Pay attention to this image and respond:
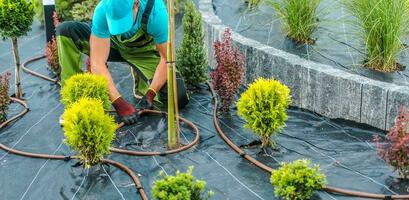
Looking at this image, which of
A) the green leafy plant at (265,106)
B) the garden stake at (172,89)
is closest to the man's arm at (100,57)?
the garden stake at (172,89)

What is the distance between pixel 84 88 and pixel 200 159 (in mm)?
1003

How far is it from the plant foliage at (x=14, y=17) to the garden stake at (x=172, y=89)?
172 centimetres

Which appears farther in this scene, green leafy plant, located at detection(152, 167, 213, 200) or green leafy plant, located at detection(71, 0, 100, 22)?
green leafy plant, located at detection(71, 0, 100, 22)

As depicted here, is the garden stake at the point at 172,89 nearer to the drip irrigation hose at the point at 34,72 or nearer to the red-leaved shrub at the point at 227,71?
the red-leaved shrub at the point at 227,71

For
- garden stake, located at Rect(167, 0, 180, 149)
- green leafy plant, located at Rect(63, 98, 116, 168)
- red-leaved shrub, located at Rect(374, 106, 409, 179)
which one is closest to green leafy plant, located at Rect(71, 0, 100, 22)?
garden stake, located at Rect(167, 0, 180, 149)

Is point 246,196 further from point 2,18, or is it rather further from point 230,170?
point 2,18

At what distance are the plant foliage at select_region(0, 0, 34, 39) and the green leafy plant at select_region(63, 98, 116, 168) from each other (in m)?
1.60

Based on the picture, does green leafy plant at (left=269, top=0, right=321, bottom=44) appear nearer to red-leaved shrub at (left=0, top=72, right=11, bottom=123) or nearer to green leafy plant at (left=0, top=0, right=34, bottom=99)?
green leafy plant at (left=0, top=0, right=34, bottom=99)

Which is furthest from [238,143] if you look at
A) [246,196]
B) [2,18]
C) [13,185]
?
[2,18]

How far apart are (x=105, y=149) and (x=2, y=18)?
185 centimetres

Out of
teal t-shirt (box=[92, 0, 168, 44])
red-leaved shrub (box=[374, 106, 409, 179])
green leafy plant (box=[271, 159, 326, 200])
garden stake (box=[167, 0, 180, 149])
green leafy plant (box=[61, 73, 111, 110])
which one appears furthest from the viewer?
teal t-shirt (box=[92, 0, 168, 44])

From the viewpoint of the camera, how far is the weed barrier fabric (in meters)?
5.49

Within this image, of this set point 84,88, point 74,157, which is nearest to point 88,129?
point 74,157

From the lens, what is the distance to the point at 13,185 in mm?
4281
